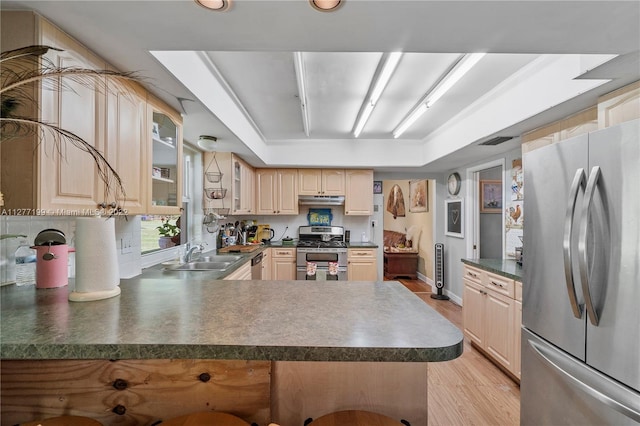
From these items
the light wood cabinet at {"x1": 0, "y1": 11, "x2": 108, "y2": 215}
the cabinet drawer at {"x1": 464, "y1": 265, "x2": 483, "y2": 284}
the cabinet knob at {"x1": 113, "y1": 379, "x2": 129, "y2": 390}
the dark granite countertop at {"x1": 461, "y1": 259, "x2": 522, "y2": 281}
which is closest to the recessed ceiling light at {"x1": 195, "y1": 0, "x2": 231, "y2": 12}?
the light wood cabinet at {"x1": 0, "y1": 11, "x2": 108, "y2": 215}

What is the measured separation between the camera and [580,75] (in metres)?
1.60

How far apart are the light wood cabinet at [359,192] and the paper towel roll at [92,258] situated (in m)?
3.70

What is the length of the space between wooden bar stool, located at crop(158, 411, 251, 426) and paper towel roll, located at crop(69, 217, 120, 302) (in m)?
0.67

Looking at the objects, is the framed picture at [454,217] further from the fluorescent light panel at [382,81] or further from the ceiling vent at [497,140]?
the fluorescent light panel at [382,81]

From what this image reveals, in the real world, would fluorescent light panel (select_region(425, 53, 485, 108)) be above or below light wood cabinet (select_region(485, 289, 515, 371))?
above

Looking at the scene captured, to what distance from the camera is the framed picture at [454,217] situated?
14.1 ft

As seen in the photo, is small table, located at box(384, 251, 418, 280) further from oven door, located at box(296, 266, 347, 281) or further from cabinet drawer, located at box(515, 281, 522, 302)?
cabinet drawer, located at box(515, 281, 522, 302)

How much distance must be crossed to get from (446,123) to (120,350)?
374 centimetres

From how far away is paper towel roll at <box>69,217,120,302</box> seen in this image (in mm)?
1171

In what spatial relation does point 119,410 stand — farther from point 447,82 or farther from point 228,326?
point 447,82

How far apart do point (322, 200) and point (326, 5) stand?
3623mm

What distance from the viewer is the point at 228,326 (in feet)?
3.03

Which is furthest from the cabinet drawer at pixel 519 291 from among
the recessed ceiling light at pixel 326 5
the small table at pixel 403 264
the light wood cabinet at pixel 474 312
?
the small table at pixel 403 264

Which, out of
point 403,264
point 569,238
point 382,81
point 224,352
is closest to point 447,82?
point 382,81
